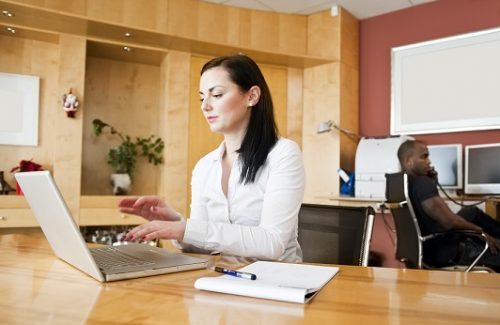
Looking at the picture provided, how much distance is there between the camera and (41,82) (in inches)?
139

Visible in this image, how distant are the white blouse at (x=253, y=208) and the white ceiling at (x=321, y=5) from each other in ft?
9.43

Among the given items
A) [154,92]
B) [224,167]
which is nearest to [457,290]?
[224,167]

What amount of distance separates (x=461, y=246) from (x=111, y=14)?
3.02 meters

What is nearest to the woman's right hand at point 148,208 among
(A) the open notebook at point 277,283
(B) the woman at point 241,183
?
(B) the woman at point 241,183

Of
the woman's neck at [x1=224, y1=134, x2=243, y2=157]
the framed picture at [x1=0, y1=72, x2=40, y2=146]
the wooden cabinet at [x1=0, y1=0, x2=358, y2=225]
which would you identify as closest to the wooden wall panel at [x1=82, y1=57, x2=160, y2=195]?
the wooden cabinet at [x1=0, y1=0, x2=358, y2=225]

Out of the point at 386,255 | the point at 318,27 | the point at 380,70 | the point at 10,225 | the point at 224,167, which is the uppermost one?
the point at 318,27

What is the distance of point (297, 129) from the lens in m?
4.28

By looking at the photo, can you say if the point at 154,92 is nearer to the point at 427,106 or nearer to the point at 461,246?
the point at 427,106

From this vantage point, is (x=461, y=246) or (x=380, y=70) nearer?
(x=461, y=246)

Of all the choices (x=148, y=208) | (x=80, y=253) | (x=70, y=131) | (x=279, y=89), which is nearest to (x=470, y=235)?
(x=148, y=208)

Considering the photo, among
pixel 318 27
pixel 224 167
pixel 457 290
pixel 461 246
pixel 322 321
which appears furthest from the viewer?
pixel 318 27

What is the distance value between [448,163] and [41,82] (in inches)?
139

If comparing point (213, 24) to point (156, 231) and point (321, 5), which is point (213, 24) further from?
point (156, 231)

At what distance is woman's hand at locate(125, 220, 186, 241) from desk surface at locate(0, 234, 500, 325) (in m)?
0.13
